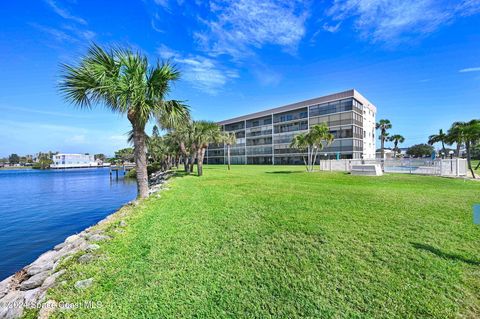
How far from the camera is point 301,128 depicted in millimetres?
53188

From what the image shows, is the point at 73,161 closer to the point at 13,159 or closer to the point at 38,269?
the point at 13,159

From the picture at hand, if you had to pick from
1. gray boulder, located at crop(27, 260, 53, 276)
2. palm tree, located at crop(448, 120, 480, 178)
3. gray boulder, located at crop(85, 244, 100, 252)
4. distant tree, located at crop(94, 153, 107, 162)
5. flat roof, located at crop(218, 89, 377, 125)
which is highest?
flat roof, located at crop(218, 89, 377, 125)

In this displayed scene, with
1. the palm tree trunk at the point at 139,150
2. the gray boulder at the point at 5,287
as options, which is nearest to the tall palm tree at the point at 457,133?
the palm tree trunk at the point at 139,150

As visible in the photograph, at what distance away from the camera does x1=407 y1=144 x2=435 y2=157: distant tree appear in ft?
254

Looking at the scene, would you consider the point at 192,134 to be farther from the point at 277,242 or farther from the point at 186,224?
the point at 277,242

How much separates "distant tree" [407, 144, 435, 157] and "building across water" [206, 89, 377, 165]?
41.7 m

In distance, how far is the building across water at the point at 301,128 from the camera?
1718 inches

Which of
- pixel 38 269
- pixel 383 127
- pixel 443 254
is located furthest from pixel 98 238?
pixel 383 127

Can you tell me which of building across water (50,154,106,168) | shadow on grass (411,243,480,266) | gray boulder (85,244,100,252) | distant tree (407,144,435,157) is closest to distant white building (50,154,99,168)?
building across water (50,154,106,168)

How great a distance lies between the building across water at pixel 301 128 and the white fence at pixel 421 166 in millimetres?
13710

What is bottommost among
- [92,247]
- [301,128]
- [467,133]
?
[92,247]

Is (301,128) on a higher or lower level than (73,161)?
higher

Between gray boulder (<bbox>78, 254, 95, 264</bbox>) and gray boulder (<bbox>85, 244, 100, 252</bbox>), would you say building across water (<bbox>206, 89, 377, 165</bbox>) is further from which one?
gray boulder (<bbox>78, 254, 95, 264</bbox>)

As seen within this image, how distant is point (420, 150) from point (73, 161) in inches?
6855
